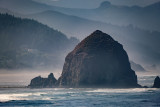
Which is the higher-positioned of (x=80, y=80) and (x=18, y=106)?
(x=80, y=80)

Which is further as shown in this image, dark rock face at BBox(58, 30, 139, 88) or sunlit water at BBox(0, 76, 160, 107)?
dark rock face at BBox(58, 30, 139, 88)

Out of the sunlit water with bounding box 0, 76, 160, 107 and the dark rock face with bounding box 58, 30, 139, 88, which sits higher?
the dark rock face with bounding box 58, 30, 139, 88

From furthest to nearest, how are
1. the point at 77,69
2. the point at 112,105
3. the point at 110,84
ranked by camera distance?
the point at 77,69, the point at 110,84, the point at 112,105

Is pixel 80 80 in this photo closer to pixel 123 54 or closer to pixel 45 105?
pixel 123 54

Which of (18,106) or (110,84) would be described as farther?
(110,84)

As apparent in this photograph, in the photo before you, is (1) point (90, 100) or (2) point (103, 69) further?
(2) point (103, 69)

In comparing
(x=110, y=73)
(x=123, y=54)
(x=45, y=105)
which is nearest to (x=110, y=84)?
(x=110, y=73)

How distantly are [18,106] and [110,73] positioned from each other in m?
88.0

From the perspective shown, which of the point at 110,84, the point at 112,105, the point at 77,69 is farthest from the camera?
the point at 77,69

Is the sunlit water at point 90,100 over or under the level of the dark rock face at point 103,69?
under

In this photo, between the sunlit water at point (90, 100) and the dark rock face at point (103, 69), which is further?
the dark rock face at point (103, 69)

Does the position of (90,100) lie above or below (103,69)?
below

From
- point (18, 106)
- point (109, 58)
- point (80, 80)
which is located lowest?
point (18, 106)

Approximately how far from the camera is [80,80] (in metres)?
189
